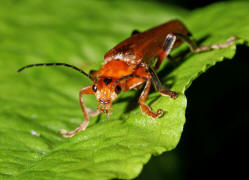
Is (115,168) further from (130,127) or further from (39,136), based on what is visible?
(39,136)

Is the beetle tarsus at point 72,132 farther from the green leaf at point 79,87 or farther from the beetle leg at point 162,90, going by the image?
the beetle leg at point 162,90

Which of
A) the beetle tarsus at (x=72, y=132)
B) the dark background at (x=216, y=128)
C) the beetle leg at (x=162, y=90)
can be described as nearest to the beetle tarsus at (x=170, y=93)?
the beetle leg at (x=162, y=90)

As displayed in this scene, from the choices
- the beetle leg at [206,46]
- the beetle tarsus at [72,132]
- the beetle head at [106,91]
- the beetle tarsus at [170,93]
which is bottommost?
the beetle tarsus at [72,132]

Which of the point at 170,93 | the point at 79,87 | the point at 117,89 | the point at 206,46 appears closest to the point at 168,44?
the point at 206,46

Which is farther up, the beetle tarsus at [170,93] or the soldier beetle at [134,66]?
the soldier beetle at [134,66]

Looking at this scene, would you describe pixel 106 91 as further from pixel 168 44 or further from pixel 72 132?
pixel 168 44

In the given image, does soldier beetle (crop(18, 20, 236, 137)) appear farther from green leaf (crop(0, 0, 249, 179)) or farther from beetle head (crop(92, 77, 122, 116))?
green leaf (crop(0, 0, 249, 179))

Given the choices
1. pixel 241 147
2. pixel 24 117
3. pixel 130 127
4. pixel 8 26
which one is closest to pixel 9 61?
pixel 8 26
